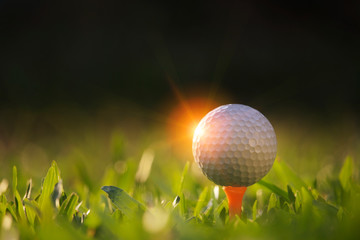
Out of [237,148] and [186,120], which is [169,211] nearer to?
[237,148]

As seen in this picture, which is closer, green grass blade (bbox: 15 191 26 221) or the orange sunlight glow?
green grass blade (bbox: 15 191 26 221)

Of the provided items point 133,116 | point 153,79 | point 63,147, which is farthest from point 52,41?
point 63,147

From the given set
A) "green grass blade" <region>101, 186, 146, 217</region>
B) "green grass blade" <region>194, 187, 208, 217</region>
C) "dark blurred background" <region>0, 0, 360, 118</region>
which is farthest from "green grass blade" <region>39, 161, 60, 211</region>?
"dark blurred background" <region>0, 0, 360, 118</region>

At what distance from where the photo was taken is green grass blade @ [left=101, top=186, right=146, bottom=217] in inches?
42.9

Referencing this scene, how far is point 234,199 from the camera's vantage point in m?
1.19

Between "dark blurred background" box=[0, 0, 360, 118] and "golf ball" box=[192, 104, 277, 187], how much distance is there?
13.2ft

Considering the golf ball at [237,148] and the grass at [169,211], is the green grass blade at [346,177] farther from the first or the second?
the golf ball at [237,148]

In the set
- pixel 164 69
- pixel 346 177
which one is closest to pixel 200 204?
pixel 346 177

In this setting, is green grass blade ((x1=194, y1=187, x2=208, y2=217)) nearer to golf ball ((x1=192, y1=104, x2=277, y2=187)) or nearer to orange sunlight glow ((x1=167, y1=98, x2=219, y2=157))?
golf ball ((x1=192, y1=104, x2=277, y2=187))

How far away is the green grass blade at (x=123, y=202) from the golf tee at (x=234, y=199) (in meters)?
0.29

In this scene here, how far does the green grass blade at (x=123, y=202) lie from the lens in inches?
42.9

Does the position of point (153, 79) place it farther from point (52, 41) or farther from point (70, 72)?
point (52, 41)

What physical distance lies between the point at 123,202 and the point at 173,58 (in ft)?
16.8

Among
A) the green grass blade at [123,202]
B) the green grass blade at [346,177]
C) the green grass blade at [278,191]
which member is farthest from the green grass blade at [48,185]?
the green grass blade at [346,177]
